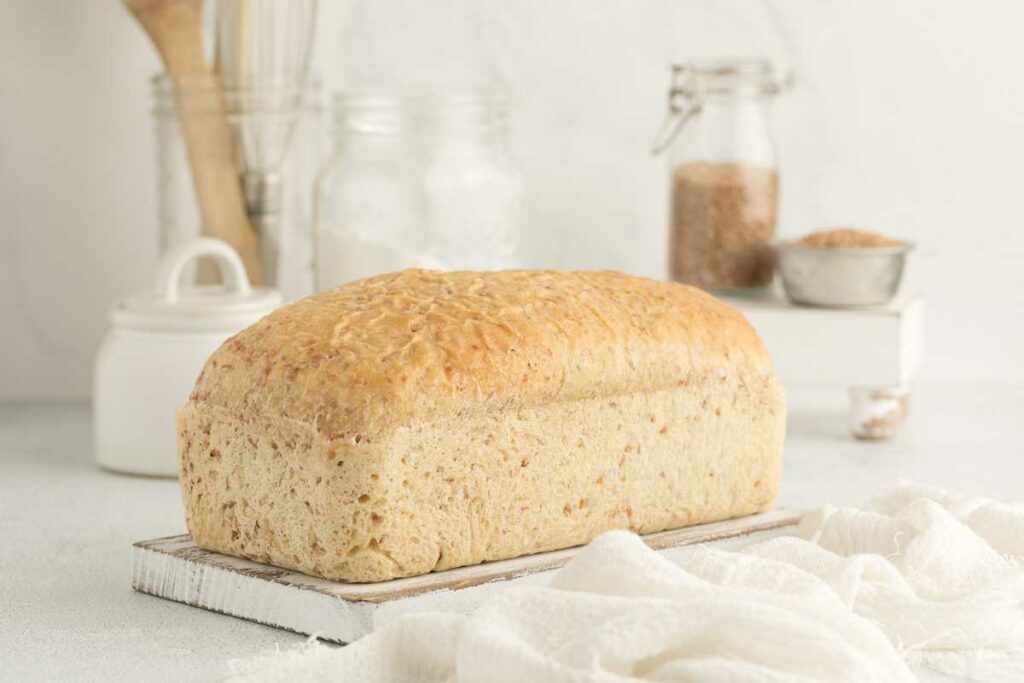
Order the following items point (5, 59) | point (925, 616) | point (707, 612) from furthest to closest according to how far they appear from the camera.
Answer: point (5, 59), point (925, 616), point (707, 612)

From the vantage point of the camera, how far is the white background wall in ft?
6.41

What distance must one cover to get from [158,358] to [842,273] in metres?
0.71

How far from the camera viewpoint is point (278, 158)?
5.83ft

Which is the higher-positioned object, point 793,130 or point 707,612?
point 793,130

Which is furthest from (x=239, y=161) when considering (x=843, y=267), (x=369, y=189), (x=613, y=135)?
(x=843, y=267)

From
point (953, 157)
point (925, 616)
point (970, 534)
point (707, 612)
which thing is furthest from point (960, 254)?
point (707, 612)

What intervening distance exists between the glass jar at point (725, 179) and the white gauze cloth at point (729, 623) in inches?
27.1

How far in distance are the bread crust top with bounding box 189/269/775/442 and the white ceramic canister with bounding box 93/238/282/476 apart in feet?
1.32

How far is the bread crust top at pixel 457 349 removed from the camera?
97 cm

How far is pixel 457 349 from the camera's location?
100 centimetres

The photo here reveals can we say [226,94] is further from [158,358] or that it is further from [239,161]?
[158,358]

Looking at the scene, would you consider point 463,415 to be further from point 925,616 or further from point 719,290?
point 719,290

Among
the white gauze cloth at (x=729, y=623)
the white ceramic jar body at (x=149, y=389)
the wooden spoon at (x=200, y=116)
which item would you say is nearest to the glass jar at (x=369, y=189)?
the wooden spoon at (x=200, y=116)

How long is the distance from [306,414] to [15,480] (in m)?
0.63
